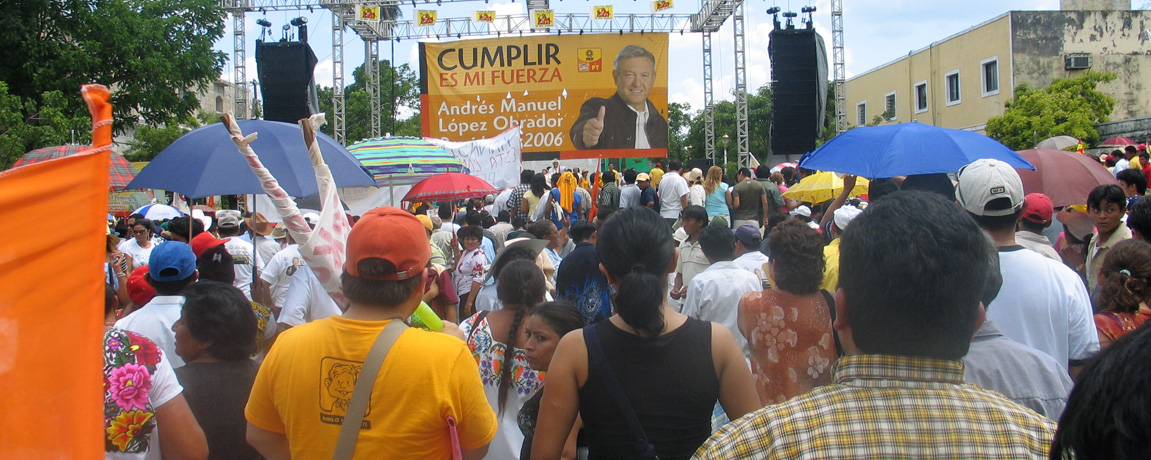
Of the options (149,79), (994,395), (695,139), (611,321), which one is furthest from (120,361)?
(695,139)

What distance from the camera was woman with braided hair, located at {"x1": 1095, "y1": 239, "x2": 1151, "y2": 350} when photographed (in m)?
2.94

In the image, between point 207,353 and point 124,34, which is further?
point 124,34

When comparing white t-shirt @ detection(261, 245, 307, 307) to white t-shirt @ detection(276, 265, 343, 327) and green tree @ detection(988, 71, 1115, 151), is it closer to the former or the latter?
white t-shirt @ detection(276, 265, 343, 327)

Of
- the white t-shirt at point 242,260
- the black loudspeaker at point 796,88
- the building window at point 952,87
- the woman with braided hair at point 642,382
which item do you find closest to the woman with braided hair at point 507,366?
the woman with braided hair at point 642,382

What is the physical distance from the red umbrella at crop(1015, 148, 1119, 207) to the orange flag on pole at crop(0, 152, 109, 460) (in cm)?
639

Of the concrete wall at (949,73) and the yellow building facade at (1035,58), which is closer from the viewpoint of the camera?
the yellow building facade at (1035,58)

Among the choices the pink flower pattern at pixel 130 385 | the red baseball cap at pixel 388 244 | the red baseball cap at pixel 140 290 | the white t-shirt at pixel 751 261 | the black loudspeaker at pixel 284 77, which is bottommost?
the pink flower pattern at pixel 130 385

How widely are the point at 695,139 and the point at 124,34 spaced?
129 feet

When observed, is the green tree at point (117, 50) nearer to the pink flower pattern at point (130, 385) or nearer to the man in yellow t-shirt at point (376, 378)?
the pink flower pattern at point (130, 385)

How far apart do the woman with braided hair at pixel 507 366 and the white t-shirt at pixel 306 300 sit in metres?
1.20

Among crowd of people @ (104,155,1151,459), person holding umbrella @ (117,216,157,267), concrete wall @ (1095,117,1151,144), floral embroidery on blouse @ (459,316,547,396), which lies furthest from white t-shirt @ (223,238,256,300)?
concrete wall @ (1095,117,1151,144)

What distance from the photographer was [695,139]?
180 ft

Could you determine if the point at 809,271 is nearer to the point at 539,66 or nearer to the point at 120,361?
the point at 120,361

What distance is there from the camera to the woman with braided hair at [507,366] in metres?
3.26
